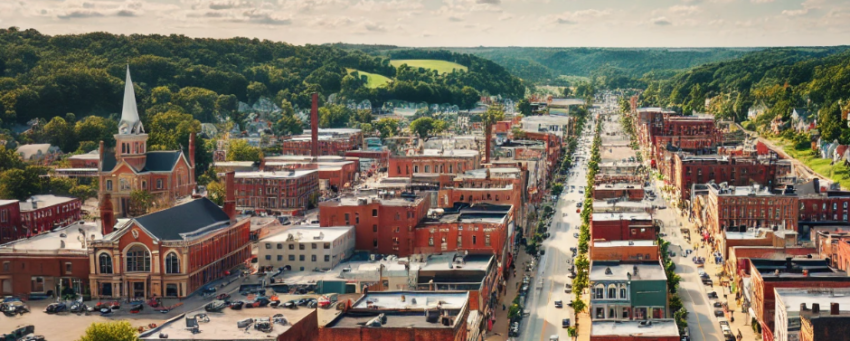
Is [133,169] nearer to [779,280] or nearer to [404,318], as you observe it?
[404,318]

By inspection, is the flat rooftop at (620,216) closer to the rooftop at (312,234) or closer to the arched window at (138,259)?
the rooftop at (312,234)

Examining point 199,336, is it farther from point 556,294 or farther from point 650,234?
point 650,234

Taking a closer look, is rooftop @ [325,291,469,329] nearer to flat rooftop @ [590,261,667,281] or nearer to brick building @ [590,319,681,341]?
brick building @ [590,319,681,341]

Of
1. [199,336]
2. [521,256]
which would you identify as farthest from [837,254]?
[199,336]

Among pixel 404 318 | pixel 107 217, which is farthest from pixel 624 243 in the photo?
pixel 107 217

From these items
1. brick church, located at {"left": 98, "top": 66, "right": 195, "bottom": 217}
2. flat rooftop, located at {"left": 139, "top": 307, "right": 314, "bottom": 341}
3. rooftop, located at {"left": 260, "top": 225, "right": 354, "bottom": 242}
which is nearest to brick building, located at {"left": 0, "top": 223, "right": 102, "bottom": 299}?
rooftop, located at {"left": 260, "top": 225, "right": 354, "bottom": 242}
